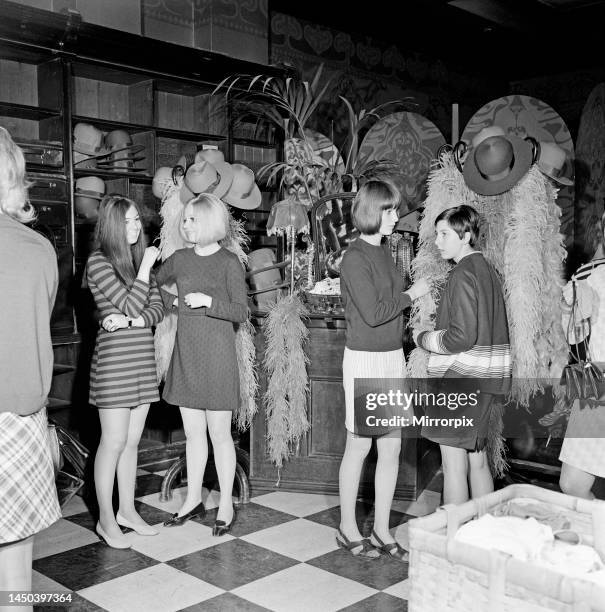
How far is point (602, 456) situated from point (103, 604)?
73.5 inches

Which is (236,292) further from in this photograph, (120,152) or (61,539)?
(120,152)

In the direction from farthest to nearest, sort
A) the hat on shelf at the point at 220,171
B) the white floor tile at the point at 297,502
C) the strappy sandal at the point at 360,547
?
the hat on shelf at the point at 220,171 → the white floor tile at the point at 297,502 → the strappy sandal at the point at 360,547

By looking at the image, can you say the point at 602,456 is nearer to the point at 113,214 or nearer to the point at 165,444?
the point at 113,214

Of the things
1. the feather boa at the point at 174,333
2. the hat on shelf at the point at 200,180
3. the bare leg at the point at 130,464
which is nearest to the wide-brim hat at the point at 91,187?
the feather boa at the point at 174,333

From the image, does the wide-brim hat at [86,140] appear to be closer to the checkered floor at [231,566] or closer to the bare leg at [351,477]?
the checkered floor at [231,566]

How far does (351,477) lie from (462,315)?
32.9 inches

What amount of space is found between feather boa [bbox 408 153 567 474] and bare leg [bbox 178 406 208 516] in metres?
1.02

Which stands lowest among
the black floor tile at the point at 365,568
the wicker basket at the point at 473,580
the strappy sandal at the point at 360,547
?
the black floor tile at the point at 365,568

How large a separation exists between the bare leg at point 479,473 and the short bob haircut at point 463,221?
34.8 inches

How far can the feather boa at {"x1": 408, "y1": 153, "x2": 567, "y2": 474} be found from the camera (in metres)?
3.35

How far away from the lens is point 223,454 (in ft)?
11.2

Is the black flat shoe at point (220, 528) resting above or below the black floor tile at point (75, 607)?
above

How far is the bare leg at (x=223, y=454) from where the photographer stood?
3.39 m

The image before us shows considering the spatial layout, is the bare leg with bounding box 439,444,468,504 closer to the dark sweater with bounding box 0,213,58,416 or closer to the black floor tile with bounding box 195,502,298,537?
the black floor tile with bounding box 195,502,298,537
